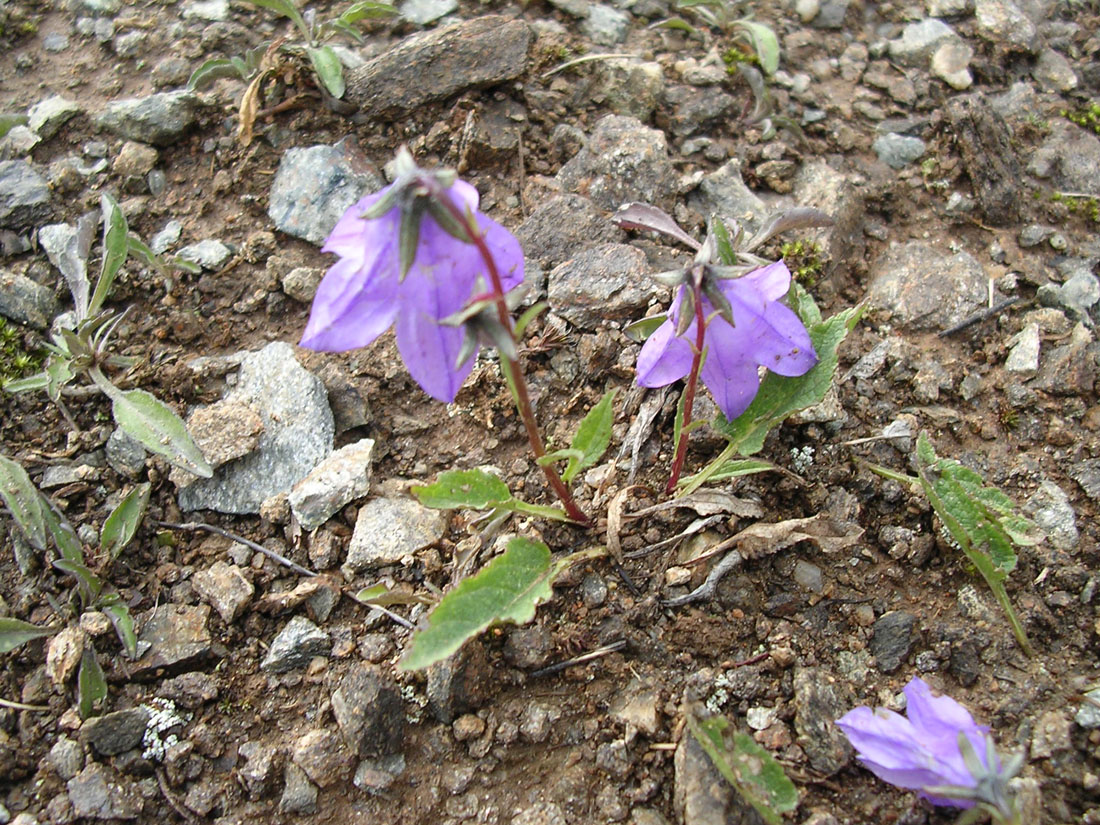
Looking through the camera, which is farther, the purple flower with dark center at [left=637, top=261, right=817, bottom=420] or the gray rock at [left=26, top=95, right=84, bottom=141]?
the gray rock at [left=26, top=95, right=84, bottom=141]

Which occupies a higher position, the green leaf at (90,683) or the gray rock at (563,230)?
the gray rock at (563,230)

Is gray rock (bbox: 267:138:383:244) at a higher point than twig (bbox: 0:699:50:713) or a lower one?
higher

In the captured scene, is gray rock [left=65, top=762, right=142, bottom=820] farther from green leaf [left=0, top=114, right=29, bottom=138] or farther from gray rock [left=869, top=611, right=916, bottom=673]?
green leaf [left=0, top=114, right=29, bottom=138]

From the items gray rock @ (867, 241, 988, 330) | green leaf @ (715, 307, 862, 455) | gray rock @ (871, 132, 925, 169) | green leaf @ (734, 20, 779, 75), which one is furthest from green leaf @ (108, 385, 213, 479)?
gray rock @ (871, 132, 925, 169)

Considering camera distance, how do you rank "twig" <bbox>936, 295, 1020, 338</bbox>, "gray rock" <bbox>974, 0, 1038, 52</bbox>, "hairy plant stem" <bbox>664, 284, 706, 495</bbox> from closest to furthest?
"hairy plant stem" <bbox>664, 284, 706, 495</bbox> → "twig" <bbox>936, 295, 1020, 338</bbox> → "gray rock" <bbox>974, 0, 1038, 52</bbox>

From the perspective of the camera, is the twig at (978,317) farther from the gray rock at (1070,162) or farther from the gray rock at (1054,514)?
the gray rock at (1070,162)

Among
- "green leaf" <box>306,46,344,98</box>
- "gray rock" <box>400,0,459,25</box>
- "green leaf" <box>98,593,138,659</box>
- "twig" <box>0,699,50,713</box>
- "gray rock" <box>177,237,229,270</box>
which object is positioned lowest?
"twig" <box>0,699,50,713</box>

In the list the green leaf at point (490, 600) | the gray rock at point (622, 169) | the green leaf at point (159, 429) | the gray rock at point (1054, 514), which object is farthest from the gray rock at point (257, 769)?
the gray rock at point (1054, 514)
